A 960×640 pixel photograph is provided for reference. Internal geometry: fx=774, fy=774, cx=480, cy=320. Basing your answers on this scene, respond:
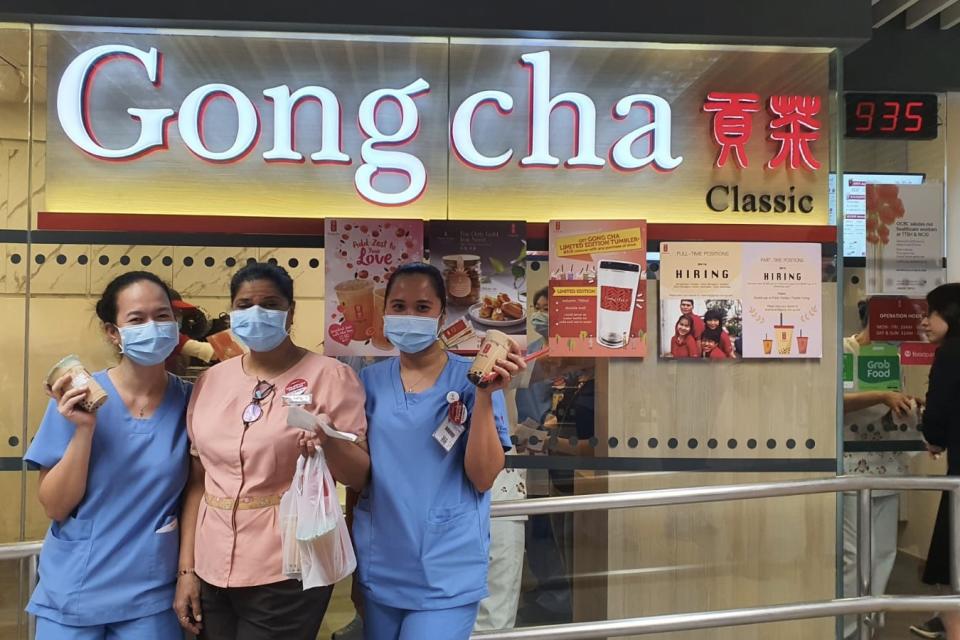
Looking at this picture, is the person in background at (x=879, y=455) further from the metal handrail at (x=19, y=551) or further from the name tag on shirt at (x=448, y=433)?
the metal handrail at (x=19, y=551)

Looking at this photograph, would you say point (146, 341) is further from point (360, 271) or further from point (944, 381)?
point (944, 381)

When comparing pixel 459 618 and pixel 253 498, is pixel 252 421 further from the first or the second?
pixel 459 618

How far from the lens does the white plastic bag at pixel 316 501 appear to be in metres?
1.97

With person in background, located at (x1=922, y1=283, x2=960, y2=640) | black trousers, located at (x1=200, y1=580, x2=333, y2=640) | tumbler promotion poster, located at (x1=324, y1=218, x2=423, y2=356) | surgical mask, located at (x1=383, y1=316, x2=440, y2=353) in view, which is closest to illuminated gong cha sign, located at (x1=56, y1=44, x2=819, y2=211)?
tumbler promotion poster, located at (x1=324, y1=218, x2=423, y2=356)

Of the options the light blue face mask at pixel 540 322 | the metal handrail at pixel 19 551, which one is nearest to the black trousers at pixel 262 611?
the metal handrail at pixel 19 551

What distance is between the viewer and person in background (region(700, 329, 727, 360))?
348 centimetres

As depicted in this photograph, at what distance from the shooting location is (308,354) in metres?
2.27

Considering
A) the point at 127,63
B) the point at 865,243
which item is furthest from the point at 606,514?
the point at 127,63

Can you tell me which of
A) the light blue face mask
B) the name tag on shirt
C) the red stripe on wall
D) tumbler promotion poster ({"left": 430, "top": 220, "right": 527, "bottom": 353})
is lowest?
the name tag on shirt

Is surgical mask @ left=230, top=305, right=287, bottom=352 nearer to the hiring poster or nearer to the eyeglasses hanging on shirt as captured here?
the eyeglasses hanging on shirt

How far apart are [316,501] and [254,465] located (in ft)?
0.69

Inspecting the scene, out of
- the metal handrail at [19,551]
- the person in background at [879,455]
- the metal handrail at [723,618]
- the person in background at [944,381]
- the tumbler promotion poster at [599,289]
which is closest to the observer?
the metal handrail at [19,551]

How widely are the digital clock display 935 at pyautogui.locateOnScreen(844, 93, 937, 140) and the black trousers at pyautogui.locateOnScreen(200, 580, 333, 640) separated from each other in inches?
159

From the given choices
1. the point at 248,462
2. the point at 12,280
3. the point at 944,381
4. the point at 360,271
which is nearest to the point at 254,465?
the point at 248,462
